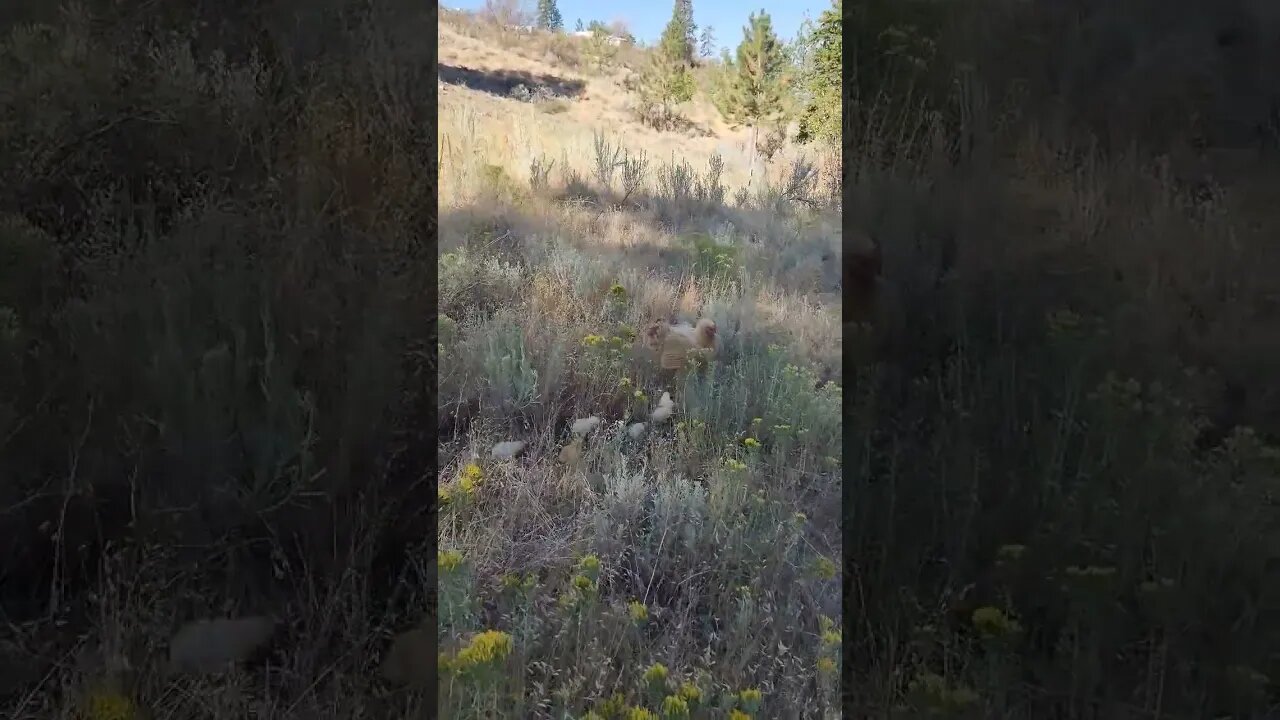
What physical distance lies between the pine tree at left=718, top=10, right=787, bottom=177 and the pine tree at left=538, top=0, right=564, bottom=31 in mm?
385

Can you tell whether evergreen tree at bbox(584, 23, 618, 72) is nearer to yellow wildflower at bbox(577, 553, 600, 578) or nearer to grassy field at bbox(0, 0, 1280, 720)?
grassy field at bbox(0, 0, 1280, 720)

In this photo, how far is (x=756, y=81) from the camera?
1.68 metres

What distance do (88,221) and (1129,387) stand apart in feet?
4.76

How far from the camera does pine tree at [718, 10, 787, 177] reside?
1.65 meters

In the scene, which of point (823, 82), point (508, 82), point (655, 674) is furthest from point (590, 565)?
point (823, 82)

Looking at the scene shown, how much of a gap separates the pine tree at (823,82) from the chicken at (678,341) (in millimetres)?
482

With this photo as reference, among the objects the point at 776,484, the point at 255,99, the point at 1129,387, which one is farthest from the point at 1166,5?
the point at 255,99

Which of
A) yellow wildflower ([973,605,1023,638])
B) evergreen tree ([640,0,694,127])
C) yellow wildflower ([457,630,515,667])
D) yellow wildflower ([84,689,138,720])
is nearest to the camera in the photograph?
yellow wildflower ([84,689,138,720])

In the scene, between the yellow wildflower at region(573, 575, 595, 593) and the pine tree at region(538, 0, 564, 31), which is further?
the pine tree at region(538, 0, 564, 31)

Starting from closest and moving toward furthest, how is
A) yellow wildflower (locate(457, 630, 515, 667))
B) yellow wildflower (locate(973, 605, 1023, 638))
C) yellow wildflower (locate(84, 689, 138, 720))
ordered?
yellow wildflower (locate(84, 689, 138, 720)) < yellow wildflower (locate(973, 605, 1023, 638)) < yellow wildflower (locate(457, 630, 515, 667))

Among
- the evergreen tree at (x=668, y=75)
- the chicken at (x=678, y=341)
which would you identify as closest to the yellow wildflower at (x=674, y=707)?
the chicken at (x=678, y=341)

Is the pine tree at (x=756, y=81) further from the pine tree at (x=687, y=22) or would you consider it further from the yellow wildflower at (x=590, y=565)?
the yellow wildflower at (x=590, y=565)

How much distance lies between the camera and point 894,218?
116cm

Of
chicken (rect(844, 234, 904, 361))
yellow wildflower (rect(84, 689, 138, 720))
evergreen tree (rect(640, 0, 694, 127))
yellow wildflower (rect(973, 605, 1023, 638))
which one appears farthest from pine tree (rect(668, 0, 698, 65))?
yellow wildflower (rect(84, 689, 138, 720))
